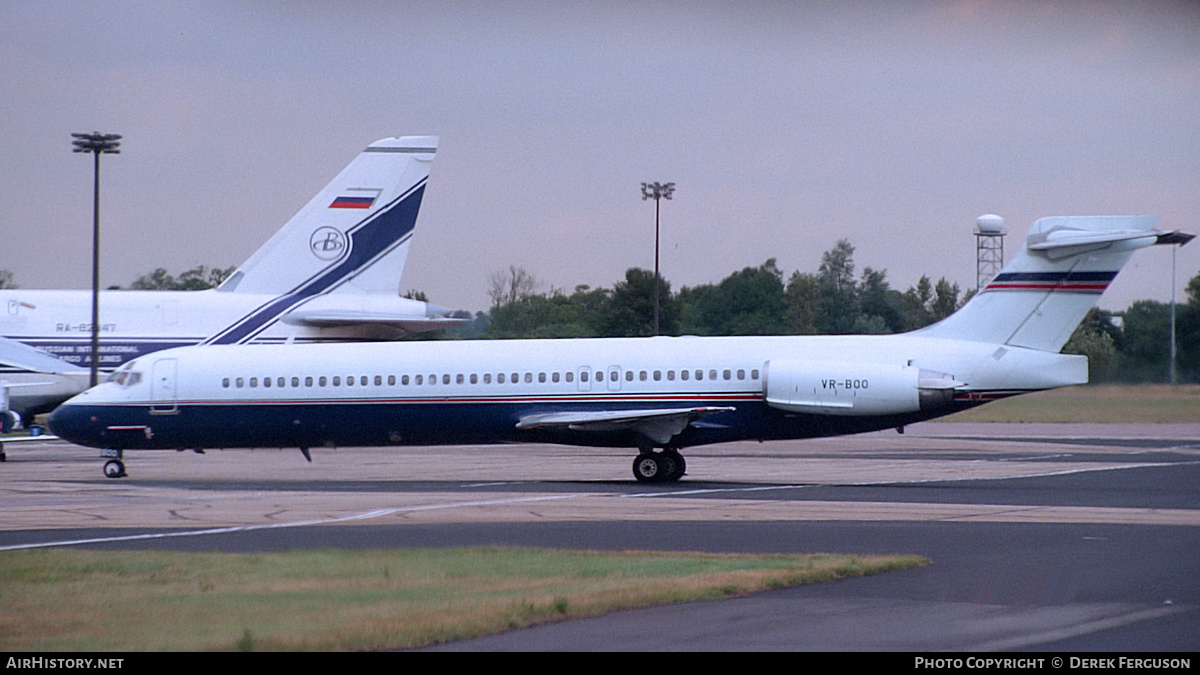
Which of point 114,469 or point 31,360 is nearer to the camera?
point 114,469

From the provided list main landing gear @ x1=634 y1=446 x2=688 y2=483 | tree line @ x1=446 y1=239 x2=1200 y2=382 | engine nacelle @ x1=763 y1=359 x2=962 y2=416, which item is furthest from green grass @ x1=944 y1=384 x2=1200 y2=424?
main landing gear @ x1=634 y1=446 x2=688 y2=483

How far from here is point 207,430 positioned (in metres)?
26.3

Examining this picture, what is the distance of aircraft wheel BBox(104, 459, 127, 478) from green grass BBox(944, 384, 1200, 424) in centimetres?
3176

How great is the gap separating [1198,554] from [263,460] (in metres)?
23.1

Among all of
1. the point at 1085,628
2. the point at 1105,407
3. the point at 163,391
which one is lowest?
the point at 1085,628

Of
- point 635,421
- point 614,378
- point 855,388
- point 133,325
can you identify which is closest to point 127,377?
point 614,378

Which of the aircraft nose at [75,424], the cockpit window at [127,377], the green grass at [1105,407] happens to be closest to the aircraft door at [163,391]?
the cockpit window at [127,377]

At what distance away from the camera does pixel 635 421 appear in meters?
24.4

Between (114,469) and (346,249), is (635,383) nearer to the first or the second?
(114,469)

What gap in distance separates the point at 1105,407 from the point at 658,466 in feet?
128

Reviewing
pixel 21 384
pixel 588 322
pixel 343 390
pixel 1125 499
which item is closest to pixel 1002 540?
pixel 1125 499

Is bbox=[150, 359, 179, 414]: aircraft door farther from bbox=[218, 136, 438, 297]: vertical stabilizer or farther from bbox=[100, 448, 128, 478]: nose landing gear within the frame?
bbox=[218, 136, 438, 297]: vertical stabilizer

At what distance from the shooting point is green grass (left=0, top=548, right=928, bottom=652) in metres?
9.55

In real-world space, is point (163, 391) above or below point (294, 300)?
below
